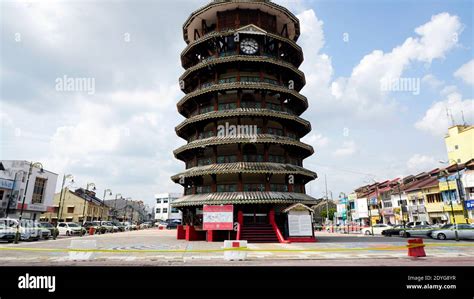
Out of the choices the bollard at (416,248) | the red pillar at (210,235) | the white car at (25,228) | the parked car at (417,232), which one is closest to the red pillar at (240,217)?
the red pillar at (210,235)

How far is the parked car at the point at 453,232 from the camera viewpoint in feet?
88.7

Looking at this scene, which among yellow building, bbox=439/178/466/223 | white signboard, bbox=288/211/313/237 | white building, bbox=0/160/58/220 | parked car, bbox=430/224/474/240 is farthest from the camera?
yellow building, bbox=439/178/466/223

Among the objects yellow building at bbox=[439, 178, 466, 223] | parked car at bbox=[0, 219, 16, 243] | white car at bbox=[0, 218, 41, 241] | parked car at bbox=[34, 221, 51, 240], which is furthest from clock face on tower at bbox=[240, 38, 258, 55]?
yellow building at bbox=[439, 178, 466, 223]

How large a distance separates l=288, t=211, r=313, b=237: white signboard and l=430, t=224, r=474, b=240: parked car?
16765mm

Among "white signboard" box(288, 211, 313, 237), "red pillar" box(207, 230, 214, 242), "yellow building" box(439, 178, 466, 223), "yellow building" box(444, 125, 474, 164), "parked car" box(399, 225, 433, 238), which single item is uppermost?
"yellow building" box(444, 125, 474, 164)

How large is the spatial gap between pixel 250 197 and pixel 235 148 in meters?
5.23

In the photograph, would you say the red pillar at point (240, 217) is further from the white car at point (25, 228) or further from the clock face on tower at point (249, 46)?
the white car at point (25, 228)

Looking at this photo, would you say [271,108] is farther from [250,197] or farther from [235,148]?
[250,197]

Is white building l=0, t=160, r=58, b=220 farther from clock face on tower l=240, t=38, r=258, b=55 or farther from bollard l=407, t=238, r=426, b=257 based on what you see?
bollard l=407, t=238, r=426, b=257

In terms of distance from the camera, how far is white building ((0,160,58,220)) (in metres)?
41.7

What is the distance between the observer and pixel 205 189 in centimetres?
2519

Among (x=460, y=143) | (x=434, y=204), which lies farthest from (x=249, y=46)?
(x=460, y=143)

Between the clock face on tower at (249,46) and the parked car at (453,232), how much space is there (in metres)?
27.1
